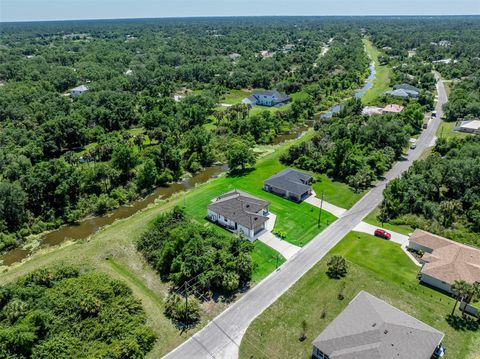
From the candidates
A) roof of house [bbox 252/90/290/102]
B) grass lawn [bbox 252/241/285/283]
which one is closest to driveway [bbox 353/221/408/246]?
grass lawn [bbox 252/241/285/283]

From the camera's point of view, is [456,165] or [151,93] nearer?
[456,165]

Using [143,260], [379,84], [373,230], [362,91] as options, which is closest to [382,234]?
[373,230]

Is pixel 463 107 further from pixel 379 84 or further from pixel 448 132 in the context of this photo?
pixel 379 84

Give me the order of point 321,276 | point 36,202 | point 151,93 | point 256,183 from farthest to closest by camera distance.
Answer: point 151,93 → point 256,183 → point 36,202 → point 321,276

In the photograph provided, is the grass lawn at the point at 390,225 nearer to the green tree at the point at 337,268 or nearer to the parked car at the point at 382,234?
the parked car at the point at 382,234

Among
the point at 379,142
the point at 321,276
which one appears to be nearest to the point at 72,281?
the point at 321,276

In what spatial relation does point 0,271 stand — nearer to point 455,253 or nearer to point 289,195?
point 289,195
